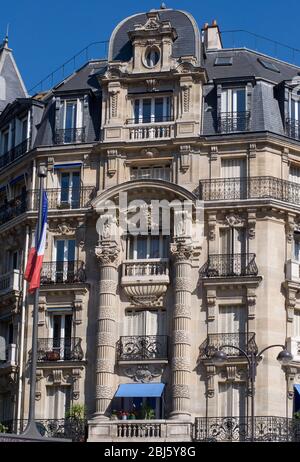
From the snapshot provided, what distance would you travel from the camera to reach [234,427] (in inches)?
1388

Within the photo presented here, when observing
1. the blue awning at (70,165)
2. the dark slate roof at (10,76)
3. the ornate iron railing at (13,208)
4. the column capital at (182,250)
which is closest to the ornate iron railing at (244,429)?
the column capital at (182,250)

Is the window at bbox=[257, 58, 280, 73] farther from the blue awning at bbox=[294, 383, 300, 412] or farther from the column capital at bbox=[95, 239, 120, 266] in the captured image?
the blue awning at bbox=[294, 383, 300, 412]

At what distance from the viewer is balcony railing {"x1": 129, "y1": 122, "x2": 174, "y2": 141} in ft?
128

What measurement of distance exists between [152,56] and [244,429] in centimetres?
1456

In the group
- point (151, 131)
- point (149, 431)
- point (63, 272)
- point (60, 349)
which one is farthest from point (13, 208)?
point (149, 431)

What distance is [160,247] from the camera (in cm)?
3828

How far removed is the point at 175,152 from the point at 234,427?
33.7 feet

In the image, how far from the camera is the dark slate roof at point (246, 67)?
4091 cm

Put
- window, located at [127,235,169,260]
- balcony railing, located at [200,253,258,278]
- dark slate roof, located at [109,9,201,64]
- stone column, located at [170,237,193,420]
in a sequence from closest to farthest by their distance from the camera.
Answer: stone column, located at [170,237,193,420], balcony railing, located at [200,253,258,278], window, located at [127,235,169,260], dark slate roof, located at [109,9,201,64]

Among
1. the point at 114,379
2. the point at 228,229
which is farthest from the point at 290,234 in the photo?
the point at 114,379

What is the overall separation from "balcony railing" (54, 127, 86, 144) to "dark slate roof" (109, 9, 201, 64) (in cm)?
318

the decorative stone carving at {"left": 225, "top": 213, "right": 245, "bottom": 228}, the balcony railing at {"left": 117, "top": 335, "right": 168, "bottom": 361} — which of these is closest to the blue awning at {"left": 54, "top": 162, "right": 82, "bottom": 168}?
the decorative stone carving at {"left": 225, "top": 213, "right": 245, "bottom": 228}

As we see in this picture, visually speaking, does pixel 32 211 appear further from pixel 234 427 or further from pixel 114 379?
pixel 234 427

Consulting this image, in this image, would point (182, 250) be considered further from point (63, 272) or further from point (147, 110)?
point (147, 110)
